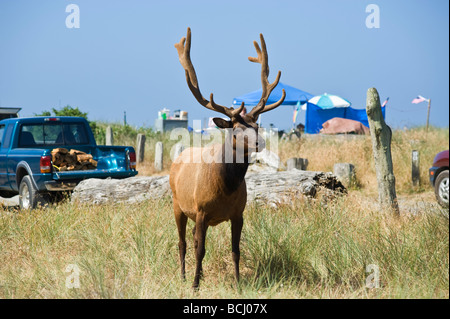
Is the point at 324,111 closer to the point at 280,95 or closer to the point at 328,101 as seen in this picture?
the point at 328,101

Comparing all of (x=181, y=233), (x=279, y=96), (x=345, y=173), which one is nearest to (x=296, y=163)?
(x=345, y=173)

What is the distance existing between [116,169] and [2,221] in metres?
3.17

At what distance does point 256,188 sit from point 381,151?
2.07 meters

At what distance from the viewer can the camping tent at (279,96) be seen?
21.3m

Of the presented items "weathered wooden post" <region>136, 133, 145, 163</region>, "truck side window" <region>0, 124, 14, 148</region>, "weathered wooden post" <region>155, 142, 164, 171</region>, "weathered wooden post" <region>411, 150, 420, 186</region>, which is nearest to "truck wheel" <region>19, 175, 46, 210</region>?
A: "truck side window" <region>0, 124, 14, 148</region>


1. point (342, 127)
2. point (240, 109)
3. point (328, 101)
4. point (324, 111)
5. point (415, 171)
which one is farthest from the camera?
point (324, 111)

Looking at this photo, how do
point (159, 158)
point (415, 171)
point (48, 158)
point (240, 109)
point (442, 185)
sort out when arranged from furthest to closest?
point (159, 158) < point (415, 171) < point (442, 185) < point (48, 158) < point (240, 109)

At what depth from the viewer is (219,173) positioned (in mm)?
4527

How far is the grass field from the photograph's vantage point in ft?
14.9

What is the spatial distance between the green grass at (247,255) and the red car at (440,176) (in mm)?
3306

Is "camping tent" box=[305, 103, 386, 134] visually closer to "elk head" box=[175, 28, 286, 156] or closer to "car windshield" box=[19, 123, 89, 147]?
"car windshield" box=[19, 123, 89, 147]
